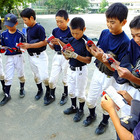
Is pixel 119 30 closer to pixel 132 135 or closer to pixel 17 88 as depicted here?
pixel 132 135

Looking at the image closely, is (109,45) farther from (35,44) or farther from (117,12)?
(35,44)

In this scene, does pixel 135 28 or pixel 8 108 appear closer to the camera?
pixel 135 28

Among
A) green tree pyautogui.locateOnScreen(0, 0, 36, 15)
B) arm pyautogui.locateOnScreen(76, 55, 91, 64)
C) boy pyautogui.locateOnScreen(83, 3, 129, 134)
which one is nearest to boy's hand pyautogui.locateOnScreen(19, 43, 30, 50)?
arm pyautogui.locateOnScreen(76, 55, 91, 64)

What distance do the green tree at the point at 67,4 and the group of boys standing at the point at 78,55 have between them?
6841 cm

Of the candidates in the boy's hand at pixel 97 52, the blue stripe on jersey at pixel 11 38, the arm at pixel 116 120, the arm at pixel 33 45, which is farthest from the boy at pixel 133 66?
the blue stripe on jersey at pixel 11 38

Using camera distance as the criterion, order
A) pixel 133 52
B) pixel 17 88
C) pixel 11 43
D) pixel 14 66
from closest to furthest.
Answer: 1. pixel 133 52
2. pixel 11 43
3. pixel 14 66
4. pixel 17 88

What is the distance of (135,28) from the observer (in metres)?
A: 1.58

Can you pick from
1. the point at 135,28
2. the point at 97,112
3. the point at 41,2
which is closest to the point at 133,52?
the point at 135,28

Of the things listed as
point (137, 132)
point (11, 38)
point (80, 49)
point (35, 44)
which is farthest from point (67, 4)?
point (137, 132)

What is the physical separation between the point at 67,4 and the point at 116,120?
72.5 m

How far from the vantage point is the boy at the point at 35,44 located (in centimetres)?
298

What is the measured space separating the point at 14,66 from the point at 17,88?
771mm

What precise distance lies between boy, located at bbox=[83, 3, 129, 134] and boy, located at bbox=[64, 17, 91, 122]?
10.5 inches

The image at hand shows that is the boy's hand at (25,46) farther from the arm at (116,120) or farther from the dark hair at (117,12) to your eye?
the arm at (116,120)
